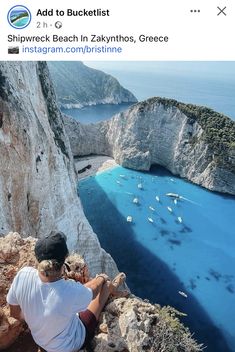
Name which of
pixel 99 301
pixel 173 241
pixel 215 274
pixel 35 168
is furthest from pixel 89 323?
pixel 173 241

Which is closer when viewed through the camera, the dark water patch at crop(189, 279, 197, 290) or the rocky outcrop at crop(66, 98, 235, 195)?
the dark water patch at crop(189, 279, 197, 290)

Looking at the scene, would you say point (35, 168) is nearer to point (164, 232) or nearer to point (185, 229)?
point (164, 232)

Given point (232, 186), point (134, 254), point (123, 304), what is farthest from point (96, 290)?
point (232, 186)

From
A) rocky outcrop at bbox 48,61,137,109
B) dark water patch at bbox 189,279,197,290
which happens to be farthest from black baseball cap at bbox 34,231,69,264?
rocky outcrop at bbox 48,61,137,109

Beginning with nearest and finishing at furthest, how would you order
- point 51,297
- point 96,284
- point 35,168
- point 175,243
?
point 51,297
point 96,284
point 35,168
point 175,243

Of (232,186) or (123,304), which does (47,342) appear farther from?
(232,186)

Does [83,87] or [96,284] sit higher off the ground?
[96,284]

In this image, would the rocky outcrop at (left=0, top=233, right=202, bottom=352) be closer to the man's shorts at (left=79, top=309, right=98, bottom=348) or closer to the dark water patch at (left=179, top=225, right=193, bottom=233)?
the man's shorts at (left=79, top=309, right=98, bottom=348)
